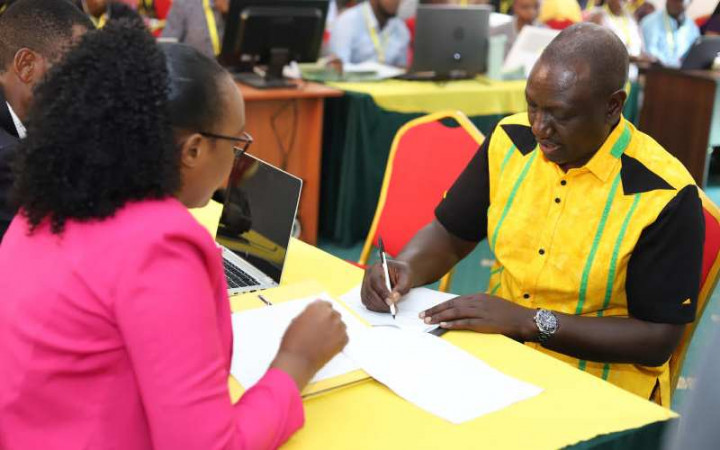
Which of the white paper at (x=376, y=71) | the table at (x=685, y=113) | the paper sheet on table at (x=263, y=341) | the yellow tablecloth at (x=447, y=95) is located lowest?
the table at (x=685, y=113)

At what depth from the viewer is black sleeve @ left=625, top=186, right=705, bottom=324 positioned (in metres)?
1.55

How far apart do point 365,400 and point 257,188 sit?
75 cm

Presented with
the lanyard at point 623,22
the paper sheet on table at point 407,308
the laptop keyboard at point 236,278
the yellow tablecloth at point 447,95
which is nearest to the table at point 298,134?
the yellow tablecloth at point 447,95

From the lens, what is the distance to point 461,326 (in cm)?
147

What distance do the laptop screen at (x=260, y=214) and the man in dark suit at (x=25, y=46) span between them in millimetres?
483

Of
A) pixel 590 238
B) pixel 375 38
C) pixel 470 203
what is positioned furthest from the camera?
pixel 375 38

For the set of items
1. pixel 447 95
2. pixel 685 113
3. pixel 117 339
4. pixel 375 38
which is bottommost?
pixel 685 113

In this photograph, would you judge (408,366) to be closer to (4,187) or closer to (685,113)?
(4,187)

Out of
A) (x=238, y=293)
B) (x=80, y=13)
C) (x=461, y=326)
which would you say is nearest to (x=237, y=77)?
(x=80, y=13)

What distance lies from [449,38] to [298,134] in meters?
1.10

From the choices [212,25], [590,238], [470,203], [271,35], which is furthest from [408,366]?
[212,25]

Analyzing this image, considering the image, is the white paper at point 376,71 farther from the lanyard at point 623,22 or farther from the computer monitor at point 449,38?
the lanyard at point 623,22

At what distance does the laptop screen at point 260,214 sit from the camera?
173cm

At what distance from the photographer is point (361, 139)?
4.03 meters
